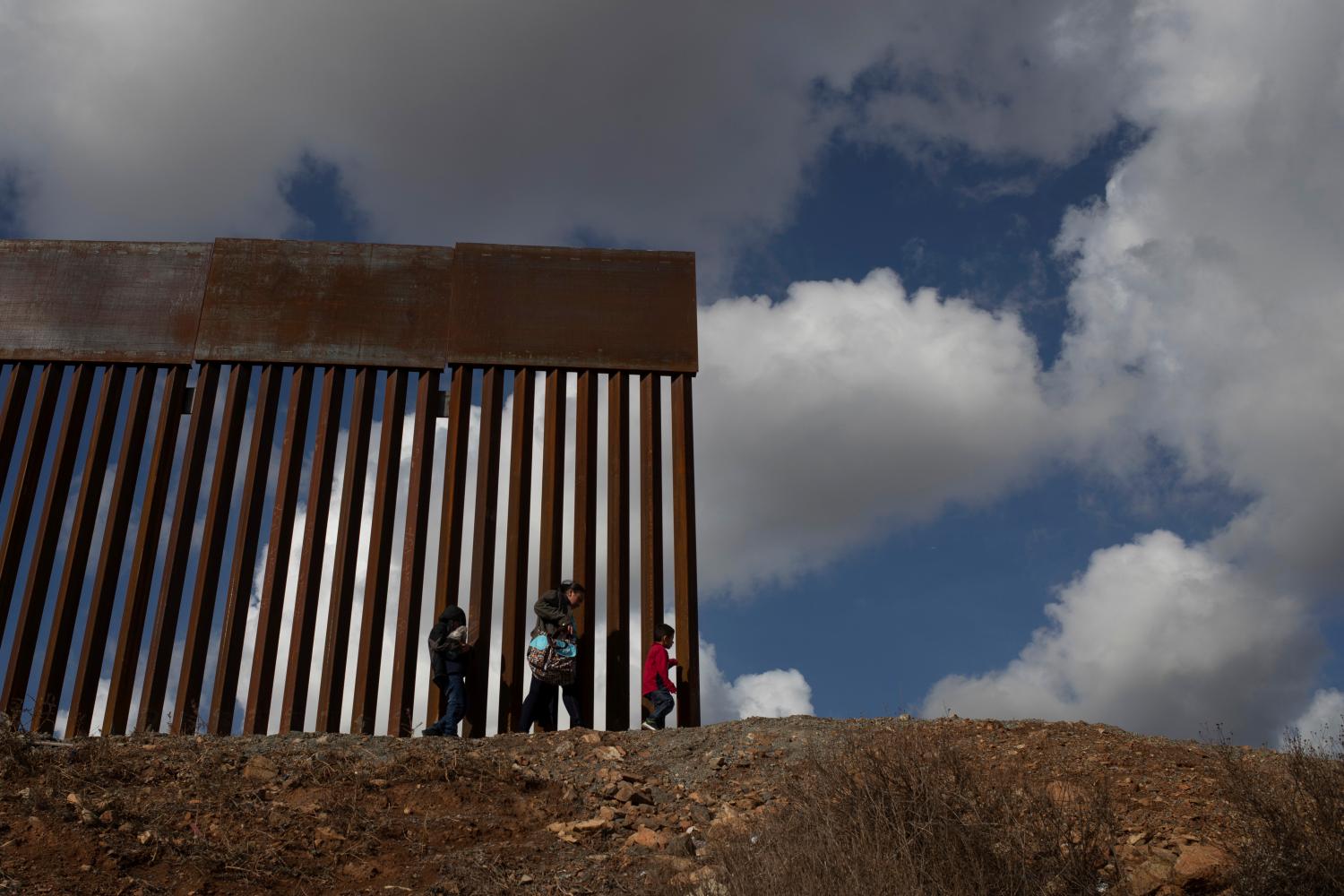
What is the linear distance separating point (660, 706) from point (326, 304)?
18.2 ft

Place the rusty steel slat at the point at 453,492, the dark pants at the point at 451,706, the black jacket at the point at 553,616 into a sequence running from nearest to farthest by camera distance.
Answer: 1. the dark pants at the point at 451,706
2. the black jacket at the point at 553,616
3. the rusty steel slat at the point at 453,492

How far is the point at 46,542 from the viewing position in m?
11.7

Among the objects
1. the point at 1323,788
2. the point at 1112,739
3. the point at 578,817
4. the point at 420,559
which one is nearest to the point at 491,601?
the point at 420,559

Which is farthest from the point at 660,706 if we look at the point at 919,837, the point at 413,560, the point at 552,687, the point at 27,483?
the point at 27,483

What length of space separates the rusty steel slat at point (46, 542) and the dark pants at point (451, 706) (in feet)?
13.2

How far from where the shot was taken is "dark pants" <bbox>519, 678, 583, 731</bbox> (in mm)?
A: 10273

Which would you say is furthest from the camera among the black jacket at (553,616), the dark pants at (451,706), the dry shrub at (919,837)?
the black jacket at (553,616)

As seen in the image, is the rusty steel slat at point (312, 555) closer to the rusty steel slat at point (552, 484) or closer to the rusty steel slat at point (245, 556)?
the rusty steel slat at point (245, 556)

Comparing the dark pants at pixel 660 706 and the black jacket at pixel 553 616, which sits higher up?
the black jacket at pixel 553 616

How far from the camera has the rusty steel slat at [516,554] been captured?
10773 millimetres

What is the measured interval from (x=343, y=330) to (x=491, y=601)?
335 centimetres

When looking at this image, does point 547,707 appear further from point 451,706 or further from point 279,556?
point 279,556

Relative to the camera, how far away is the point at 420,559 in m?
11.4

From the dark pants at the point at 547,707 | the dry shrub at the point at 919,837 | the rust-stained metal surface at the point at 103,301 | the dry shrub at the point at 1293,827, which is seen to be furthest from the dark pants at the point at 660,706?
the rust-stained metal surface at the point at 103,301
